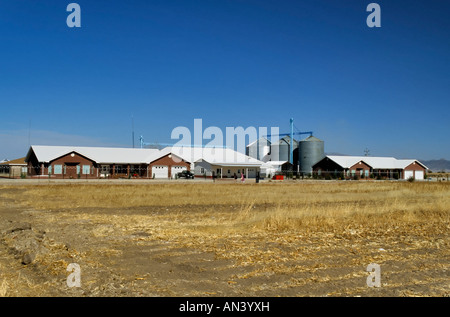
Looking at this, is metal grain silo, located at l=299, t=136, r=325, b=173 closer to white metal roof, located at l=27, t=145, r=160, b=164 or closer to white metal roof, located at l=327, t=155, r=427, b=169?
white metal roof, located at l=327, t=155, r=427, b=169

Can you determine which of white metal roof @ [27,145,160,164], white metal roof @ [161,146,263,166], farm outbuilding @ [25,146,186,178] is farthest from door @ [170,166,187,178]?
white metal roof @ [161,146,263,166]

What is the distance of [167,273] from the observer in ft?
24.8

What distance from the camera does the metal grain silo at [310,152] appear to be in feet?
268

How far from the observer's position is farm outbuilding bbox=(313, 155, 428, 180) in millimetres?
75062

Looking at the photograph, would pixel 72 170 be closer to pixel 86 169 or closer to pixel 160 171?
pixel 86 169

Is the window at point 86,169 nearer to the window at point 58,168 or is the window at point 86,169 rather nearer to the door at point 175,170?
the window at point 58,168

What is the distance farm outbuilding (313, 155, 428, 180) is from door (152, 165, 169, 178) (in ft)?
94.1

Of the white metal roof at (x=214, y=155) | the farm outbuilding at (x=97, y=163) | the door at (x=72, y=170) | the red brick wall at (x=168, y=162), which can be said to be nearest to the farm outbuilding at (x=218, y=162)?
the white metal roof at (x=214, y=155)

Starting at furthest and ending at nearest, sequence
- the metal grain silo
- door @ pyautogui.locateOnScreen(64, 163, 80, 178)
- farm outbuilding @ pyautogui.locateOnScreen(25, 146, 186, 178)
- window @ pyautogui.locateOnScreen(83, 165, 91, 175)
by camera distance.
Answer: the metal grain silo → window @ pyautogui.locateOnScreen(83, 165, 91, 175) → door @ pyautogui.locateOnScreen(64, 163, 80, 178) → farm outbuilding @ pyautogui.locateOnScreen(25, 146, 186, 178)

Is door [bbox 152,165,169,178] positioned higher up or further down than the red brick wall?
further down

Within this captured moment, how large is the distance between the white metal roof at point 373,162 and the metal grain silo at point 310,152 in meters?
3.54
